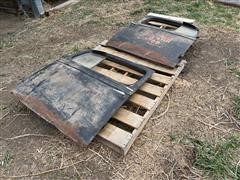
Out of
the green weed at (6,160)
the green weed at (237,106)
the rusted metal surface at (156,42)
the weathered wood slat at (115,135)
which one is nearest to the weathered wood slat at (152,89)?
the rusted metal surface at (156,42)

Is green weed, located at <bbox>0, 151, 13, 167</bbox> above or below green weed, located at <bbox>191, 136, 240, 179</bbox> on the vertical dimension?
above

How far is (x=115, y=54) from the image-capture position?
324cm

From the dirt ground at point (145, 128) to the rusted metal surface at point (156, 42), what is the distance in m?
0.23

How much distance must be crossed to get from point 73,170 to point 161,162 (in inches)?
26.3

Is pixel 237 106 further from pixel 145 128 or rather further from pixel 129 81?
pixel 129 81

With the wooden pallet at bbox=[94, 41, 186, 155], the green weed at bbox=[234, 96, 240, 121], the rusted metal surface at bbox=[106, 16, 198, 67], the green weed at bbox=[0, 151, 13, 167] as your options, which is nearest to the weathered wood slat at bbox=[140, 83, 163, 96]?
the wooden pallet at bbox=[94, 41, 186, 155]

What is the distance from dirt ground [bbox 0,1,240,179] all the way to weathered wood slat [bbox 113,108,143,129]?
4.7 inches

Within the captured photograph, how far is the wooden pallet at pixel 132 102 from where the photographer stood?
228 cm

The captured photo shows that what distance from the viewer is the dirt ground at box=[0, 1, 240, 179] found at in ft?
7.16

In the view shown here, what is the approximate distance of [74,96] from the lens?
247cm

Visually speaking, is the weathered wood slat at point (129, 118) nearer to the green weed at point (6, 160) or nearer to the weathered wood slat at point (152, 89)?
the weathered wood slat at point (152, 89)

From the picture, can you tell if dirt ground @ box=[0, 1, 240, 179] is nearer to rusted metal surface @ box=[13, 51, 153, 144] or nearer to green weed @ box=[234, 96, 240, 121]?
green weed @ box=[234, 96, 240, 121]

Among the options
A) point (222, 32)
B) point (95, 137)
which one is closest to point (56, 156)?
Answer: point (95, 137)

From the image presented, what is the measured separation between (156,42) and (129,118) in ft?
3.69
